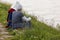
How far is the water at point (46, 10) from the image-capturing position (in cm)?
1284

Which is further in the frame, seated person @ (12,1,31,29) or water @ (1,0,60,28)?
water @ (1,0,60,28)

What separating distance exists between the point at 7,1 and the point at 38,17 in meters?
5.00

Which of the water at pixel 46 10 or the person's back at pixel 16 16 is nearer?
the person's back at pixel 16 16

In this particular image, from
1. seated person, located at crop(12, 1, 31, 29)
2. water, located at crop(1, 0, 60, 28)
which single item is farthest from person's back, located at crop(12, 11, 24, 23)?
water, located at crop(1, 0, 60, 28)

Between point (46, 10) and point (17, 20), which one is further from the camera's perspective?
point (46, 10)

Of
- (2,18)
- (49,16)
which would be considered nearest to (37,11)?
(49,16)

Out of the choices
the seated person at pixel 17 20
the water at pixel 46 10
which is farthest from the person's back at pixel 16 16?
the water at pixel 46 10

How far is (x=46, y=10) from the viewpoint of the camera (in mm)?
13898

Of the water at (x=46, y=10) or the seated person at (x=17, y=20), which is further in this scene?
the water at (x=46, y=10)

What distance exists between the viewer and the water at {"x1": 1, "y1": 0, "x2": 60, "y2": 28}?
1284 centimetres

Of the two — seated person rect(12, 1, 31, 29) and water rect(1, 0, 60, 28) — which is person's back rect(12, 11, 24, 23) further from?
water rect(1, 0, 60, 28)

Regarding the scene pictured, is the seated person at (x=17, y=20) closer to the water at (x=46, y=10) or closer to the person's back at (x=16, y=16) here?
the person's back at (x=16, y=16)

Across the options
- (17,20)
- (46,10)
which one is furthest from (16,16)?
(46,10)

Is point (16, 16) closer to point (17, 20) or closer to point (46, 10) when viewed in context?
point (17, 20)
